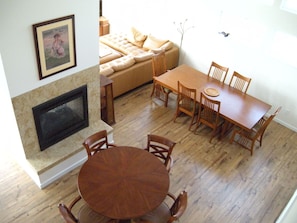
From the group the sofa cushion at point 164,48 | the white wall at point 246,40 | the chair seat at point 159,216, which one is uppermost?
the white wall at point 246,40

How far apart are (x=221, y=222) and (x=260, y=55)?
3601 millimetres

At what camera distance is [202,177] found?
5219 mm

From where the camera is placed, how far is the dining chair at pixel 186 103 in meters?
5.95

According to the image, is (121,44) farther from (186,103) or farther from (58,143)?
(58,143)

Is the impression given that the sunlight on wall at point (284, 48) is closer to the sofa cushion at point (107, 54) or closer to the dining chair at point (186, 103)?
the dining chair at point (186, 103)

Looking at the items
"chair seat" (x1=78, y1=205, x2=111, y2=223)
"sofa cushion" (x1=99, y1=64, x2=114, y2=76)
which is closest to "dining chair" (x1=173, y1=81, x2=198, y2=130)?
"sofa cushion" (x1=99, y1=64, x2=114, y2=76)

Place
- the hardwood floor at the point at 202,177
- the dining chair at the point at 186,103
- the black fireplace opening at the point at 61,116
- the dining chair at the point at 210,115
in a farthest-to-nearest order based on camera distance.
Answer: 1. the dining chair at the point at 186,103
2. the dining chair at the point at 210,115
3. the hardwood floor at the point at 202,177
4. the black fireplace opening at the point at 61,116

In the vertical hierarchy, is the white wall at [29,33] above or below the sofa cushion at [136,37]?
above

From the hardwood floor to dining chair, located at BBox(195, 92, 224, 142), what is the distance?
0.27 meters

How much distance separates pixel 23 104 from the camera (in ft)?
13.3

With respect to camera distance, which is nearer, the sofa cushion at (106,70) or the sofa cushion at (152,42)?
the sofa cushion at (106,70)

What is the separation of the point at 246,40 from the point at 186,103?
1895mm

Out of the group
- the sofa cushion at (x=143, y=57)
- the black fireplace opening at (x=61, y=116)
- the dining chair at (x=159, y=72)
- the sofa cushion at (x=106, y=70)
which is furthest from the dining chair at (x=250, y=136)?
the black fireplace opening at (x=61, y=116)

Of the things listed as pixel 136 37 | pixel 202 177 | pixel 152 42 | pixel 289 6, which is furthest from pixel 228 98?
pixel 136 37
